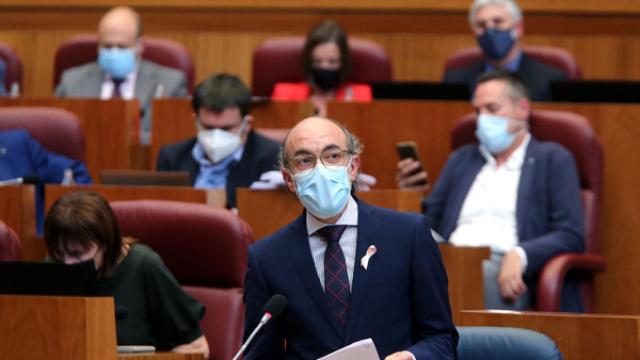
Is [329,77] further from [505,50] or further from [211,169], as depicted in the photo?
[211,169]

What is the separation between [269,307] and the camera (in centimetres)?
218

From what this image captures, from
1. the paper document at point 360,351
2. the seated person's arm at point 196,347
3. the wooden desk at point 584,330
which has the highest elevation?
the paper document at point 360,351

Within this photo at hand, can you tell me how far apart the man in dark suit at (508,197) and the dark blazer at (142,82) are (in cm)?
116

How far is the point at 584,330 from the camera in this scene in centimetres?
241

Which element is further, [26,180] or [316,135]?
[26,180]

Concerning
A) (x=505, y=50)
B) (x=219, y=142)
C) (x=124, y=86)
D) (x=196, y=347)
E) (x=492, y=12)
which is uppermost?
(x=492, y=12)

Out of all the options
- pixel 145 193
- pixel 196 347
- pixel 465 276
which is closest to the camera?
pixel 196 347

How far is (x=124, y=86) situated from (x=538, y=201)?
1610 mm

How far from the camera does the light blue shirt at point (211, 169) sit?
383 centimetres

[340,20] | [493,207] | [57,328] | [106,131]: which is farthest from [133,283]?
[340,20]

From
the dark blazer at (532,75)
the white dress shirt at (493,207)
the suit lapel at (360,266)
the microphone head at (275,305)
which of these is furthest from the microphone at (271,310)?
the dark blazer at (532,75)

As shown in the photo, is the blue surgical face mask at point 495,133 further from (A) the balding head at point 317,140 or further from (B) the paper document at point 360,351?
(B) the paper document at point 360,351

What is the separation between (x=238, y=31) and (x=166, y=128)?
1305 millimetres

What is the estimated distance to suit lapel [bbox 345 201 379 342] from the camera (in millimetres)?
2234
